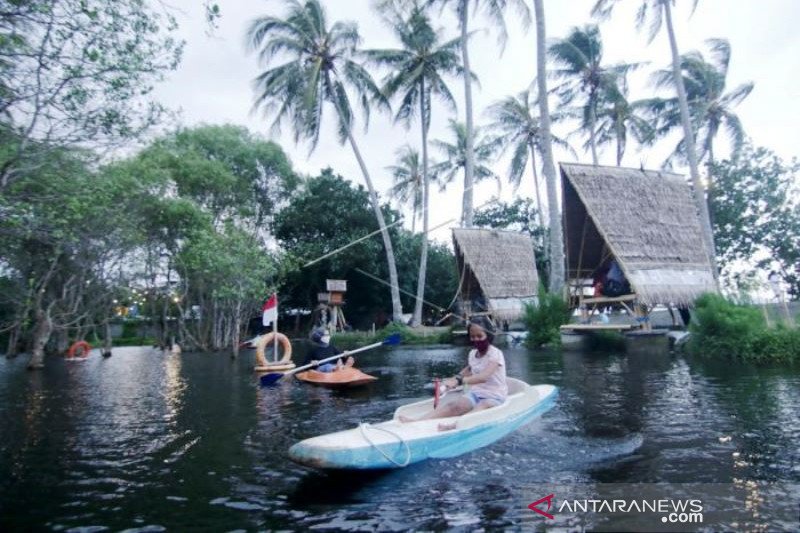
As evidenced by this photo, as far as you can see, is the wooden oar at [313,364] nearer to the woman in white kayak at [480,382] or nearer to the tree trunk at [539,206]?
the woman in white kayak at [480,382]

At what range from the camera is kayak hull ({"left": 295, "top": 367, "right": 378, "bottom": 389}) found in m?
11.3

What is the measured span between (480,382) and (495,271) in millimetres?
19166

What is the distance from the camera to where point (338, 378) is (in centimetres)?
1134

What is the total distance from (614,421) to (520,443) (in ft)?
5.97

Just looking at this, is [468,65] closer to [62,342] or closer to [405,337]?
[405,337]

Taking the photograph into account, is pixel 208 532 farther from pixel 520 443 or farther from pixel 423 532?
pixel 520 443

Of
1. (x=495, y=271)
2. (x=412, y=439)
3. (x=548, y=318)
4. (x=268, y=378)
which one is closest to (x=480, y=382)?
(x=412, y=439)

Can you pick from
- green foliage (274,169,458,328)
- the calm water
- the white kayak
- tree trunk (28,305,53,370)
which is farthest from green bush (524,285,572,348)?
tree trunk (28,305,53,370)

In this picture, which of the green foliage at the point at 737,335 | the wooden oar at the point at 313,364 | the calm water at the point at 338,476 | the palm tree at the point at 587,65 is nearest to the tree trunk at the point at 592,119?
the palm tree at the point at 587,65

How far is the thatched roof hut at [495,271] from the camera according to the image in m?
24.6

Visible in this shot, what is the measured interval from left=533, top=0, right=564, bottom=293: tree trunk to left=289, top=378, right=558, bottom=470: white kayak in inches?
509

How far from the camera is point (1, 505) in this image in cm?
482

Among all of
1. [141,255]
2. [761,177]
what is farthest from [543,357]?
[141,255]

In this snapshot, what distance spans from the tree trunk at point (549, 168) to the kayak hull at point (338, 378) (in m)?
10.2
